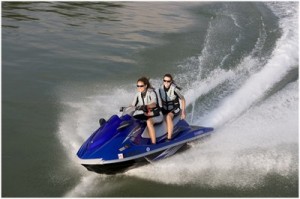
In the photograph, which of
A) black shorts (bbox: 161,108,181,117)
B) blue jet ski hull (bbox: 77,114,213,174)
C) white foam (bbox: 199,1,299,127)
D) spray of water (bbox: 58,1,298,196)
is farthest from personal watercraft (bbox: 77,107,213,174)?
white foam (bbox: 199,1,299,127)

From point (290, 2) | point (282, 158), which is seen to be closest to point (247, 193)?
point (282, 158)

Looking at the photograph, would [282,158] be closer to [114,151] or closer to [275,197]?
[275,197]

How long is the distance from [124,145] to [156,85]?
412 centimetres

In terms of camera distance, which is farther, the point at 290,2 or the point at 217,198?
the point at 290,2

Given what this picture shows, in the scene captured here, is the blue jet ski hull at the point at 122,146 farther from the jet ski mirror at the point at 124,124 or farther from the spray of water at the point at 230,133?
the spray of water at the point at 230,133

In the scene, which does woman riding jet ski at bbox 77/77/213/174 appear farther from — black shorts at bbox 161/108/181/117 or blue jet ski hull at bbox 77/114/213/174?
black shorts at bbox 161/108/181/117

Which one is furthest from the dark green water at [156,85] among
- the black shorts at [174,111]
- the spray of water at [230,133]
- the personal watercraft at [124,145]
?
the black shorts at [174,111]

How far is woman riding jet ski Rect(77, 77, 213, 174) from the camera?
19.2ft

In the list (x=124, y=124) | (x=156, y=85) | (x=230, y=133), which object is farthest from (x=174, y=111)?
(x=156, y=85)

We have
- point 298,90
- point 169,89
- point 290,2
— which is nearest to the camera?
point 169,89

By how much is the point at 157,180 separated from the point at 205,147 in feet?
4.89

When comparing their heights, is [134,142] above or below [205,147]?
above

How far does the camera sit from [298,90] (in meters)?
10.0

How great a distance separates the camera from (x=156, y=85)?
997 cm
